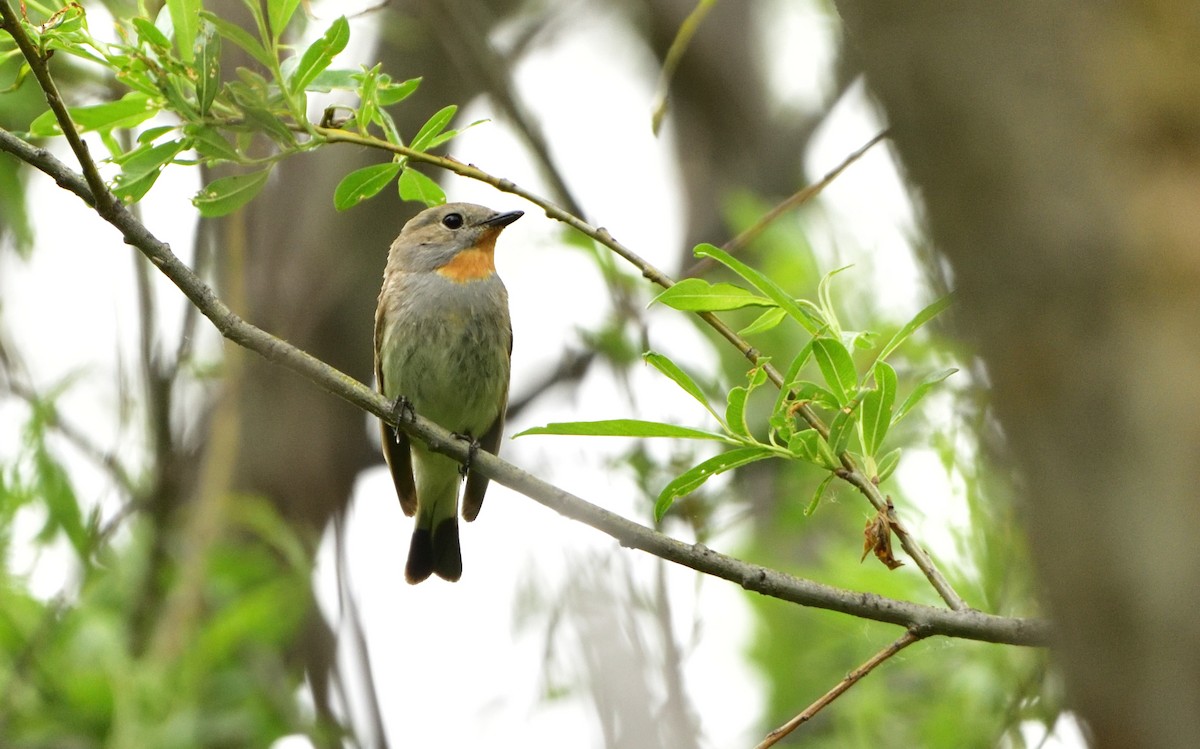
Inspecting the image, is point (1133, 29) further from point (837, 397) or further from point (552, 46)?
point (552, 46)

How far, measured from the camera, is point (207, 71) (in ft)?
10.6

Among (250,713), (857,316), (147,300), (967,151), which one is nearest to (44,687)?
(250,713)

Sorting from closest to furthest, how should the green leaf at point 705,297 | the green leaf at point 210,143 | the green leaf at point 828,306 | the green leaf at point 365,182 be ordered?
the green leaf at point 705,297
the green leaf at point 828,306
the green leaf at point 210,143
the green leaf at point 365,182

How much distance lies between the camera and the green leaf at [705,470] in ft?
9.93

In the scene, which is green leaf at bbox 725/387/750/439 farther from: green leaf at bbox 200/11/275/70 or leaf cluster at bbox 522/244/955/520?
green leaf at bbox 200/11/275/70

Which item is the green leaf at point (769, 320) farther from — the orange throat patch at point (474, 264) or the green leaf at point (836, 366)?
the orange throat patch at point (474, 264)

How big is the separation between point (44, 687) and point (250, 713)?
0.84 m

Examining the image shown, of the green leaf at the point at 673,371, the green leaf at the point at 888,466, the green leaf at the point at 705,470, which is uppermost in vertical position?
the green leaf at the point at 673,371

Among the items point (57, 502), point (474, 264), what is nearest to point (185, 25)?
point (57, 502)

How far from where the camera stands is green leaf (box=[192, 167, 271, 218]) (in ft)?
11.7

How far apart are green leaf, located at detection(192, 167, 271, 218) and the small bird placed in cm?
251

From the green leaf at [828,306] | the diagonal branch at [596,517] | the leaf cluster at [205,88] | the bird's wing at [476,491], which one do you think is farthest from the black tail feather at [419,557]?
the green leaf at [828,306]

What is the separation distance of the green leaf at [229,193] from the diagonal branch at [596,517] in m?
0.33

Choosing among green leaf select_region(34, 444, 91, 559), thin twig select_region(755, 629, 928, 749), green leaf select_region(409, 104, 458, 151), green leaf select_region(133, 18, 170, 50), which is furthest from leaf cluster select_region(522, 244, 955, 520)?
green leaf select_region(34, 444, 91, 559)
